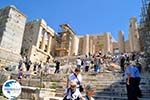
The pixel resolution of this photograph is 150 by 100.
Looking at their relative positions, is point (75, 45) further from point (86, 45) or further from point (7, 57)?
point (7, 57)

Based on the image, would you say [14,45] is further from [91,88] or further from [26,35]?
[91,88]

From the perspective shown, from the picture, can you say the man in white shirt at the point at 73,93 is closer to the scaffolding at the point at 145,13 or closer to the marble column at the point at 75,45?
the scaffolding at the point at 145,13

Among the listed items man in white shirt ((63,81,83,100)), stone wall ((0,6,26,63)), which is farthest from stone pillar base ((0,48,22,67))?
man in white shirt ((63,81,83,100))

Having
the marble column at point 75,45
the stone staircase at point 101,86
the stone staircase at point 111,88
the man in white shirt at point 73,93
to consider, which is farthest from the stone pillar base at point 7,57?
the marble column at point 75,45

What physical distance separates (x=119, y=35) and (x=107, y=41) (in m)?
2.82

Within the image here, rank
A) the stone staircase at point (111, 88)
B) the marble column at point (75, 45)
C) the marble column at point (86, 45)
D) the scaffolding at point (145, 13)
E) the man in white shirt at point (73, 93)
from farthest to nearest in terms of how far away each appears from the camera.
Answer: the marble column at point (86, 45)
the marble column at point (75, 45)
the scaffolding at point (145, 13)
the stone staircase at point (111, 88)
the man in white shirt at point (73, 93)

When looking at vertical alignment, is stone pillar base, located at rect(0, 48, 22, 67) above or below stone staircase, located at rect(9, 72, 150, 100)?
above

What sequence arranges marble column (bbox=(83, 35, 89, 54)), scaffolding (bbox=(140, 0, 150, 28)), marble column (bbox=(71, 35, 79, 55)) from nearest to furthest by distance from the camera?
scaffolding (bbox=(140, 0, 150, 28)) < marble column (bbox=(71, 35, 79, 55)) < marble column (bbox=(83, 35, 89, 54))

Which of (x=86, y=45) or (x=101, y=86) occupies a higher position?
(x=86, y=45)

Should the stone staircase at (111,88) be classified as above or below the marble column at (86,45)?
below

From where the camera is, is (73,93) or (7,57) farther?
(7,57)

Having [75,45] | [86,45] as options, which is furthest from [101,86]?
[86,45]

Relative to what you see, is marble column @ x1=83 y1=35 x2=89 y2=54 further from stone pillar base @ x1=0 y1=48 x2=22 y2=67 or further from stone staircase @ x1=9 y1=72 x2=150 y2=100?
stone staircase @ x1=9 y1=72 x2=150 y2=100

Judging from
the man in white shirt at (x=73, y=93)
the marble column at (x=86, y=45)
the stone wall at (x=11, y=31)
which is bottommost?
the man in white shirt at (x=73, y=93)
